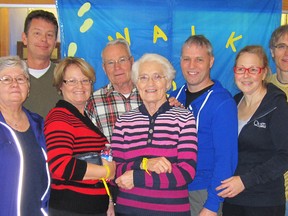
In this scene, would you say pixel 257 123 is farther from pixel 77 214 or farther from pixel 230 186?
pixel 77 214

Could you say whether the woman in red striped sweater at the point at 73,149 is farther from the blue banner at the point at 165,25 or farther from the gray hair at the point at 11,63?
the blue banner at the point at 165,25

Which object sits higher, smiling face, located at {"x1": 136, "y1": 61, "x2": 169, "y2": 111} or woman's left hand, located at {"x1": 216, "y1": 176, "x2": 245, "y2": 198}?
smiling face, located at {"x1": 136, "y1": 61, "x2": 169, "y2": 111}

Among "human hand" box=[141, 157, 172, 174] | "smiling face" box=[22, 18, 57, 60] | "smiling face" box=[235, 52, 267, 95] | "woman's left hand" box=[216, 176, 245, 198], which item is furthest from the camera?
"smiling face" box=[22, 18, 57, 60]

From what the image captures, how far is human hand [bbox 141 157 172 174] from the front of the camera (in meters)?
1.74

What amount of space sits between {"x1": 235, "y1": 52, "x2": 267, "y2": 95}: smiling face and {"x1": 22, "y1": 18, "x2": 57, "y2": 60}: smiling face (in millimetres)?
1459

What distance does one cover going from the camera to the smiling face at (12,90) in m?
1.88

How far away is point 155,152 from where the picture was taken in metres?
1.83

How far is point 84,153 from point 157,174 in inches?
Result: 16.6

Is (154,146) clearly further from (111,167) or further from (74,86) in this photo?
(74,86)

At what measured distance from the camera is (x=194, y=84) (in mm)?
2264

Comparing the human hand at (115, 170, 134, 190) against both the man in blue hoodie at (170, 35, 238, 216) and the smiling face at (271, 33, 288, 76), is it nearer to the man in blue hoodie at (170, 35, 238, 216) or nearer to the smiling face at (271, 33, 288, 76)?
the man in blue hoodie at (170, 35, 238, 216)

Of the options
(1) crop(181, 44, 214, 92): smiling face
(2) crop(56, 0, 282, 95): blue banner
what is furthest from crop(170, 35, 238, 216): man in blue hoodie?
(2) crop(56, 0, 282, 95): blue banner

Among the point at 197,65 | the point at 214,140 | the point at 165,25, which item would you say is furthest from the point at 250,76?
the point at 165,25

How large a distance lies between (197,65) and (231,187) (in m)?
0.75
